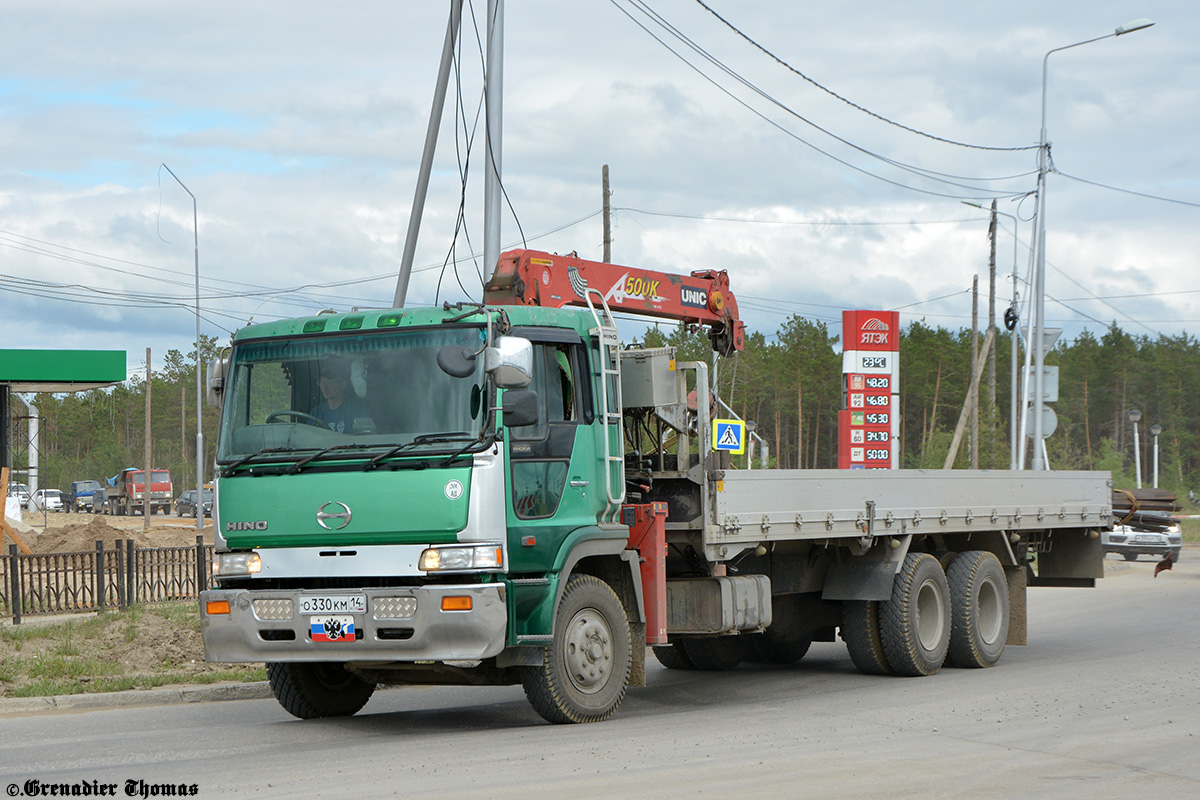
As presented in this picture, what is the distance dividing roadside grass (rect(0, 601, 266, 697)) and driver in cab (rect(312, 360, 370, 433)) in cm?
439

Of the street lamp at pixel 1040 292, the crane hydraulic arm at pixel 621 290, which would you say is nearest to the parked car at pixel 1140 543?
the street lamp at pixel 1040 292

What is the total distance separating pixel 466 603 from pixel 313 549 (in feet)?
3.73

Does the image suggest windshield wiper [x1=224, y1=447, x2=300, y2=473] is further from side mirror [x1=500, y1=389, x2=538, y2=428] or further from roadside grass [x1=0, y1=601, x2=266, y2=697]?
roadside grass [x1=0, y1=601, x2=266, y2=697]

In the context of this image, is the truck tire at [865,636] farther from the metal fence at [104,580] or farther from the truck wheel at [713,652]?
the metal fence at [104,580]

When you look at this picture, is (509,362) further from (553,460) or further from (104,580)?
(104,580)

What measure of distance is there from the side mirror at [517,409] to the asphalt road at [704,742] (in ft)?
6.83

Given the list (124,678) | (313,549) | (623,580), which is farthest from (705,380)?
(124,678)

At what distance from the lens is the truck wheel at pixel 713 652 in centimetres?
1335

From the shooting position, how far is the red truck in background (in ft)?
225

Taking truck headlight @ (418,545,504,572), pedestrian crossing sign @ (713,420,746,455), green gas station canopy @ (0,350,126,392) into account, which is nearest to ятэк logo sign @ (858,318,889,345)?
green gas station canopy @ (0,350,126,392)

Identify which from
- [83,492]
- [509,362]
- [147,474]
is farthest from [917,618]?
[83,492]

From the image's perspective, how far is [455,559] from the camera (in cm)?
824

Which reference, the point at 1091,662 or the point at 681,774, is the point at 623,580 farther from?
the point at 1091,662

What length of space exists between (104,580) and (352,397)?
835cm
